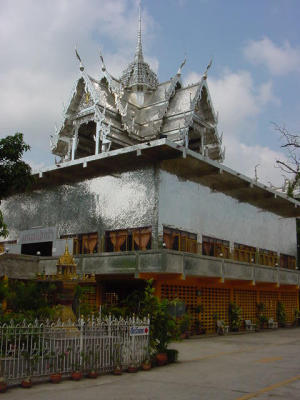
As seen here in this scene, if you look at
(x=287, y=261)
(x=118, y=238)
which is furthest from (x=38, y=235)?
(x=287, y=261)

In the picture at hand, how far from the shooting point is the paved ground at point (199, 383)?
9078mm

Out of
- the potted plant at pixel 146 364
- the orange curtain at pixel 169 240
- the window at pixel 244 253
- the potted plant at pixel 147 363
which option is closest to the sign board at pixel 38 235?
the orange curtain at pixel 169 240

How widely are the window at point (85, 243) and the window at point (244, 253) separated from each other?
9171 millimetres

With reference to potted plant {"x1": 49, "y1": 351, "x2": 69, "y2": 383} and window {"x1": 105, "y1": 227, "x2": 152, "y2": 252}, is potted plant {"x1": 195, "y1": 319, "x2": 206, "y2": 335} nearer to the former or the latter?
window {"x1": 105, "y1": 227, "x2": 152, "y2": 252}

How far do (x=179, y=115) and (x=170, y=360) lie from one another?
20054mm

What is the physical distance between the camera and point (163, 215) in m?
23.4

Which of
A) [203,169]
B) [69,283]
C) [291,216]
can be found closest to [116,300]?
[203,169]

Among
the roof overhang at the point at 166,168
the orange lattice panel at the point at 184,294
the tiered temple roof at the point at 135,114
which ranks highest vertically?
the tiered temple roof at the point at 135,114

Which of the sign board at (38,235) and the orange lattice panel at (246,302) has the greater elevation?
the sign board at (38,235)

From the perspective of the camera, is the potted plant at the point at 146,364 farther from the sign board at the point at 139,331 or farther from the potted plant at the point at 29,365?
the potted plant at the point at 29,365

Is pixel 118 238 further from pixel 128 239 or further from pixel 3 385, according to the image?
pixel 3 385

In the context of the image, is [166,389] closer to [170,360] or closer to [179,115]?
[170,360]

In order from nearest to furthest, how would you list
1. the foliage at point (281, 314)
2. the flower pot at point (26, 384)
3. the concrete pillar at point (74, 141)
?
the flower pot at point (26, 384) < the concrete pillar at point (74, 141) < the foliage at point (281, 314)

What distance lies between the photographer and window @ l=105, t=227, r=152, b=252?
2333 cm
